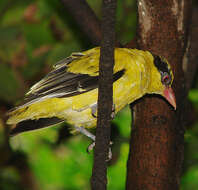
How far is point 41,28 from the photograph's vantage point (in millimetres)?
4586

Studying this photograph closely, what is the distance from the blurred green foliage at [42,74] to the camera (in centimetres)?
396

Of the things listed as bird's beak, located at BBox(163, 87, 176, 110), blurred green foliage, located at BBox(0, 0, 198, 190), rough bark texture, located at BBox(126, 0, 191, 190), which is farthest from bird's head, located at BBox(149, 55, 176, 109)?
blurred green foliage, located at BBox(0, 0, 198, 190)

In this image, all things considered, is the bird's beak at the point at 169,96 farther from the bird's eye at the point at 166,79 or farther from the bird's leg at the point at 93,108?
the bird's leg at the point at 93,108

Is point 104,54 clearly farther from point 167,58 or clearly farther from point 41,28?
point 41,28

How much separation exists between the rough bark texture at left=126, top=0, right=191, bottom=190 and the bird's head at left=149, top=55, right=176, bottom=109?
0.10 metres

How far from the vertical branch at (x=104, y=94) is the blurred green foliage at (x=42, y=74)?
143 centimetres

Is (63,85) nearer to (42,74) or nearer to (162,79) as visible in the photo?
(162,79)

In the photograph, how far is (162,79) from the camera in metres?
3.28

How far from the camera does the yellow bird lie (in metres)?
2.90

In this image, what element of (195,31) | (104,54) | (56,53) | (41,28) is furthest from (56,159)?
(104,54)

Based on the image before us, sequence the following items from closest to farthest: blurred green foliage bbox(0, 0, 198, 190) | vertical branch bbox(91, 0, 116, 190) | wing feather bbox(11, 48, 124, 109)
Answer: vertical branch bbox(91, 0, 116, 190) < wing feather bbox(11, 48, 124, 109) < blurred green foliage bbox(0, 0, 198, 190)

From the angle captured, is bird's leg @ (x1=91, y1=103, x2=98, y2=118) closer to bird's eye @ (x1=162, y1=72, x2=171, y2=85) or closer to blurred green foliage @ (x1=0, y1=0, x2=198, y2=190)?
bird's eye @ (x1=162, y1=72, x2=171, y2=85)

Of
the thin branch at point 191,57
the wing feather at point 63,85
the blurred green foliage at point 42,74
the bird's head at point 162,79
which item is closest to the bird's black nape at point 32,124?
the wing feather at point 63,85

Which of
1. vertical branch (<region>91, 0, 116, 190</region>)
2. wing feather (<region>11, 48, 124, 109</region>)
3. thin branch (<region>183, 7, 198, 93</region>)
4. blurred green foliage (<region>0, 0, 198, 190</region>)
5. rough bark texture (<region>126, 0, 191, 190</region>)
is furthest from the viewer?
blurred green foliage (<region>0, 0, 198, 190</region>)
